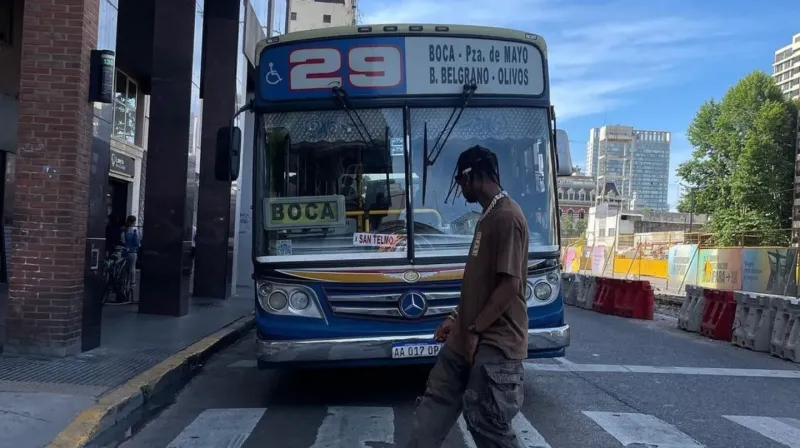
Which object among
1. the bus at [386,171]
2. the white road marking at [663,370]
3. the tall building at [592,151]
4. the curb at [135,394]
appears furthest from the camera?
the tall building at [592,151]

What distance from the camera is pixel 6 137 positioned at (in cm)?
1475

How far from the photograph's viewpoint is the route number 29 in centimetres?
657

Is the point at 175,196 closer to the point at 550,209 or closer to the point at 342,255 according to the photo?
the point at 342,255

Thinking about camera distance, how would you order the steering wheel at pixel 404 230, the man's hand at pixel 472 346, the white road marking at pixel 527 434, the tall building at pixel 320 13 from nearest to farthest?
the man's hand at pixel 472 346, the white road marking at pixel 527 434, the steering wheel at pixel 404 230, the tall building at pixel 320 13

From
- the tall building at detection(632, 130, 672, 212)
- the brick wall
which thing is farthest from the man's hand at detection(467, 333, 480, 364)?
the tall building at detection(632, 130, 672, 212)

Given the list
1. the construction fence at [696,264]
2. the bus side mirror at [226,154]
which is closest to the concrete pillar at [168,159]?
the bus side mirror at [226,154]

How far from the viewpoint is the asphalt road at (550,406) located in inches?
225

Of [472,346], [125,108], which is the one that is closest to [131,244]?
[125,108]

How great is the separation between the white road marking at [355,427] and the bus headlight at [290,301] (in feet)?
2.90

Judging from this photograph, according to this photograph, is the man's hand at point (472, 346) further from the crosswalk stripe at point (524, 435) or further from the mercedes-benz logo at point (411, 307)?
the mercedes-benz logo at point (411, 307)

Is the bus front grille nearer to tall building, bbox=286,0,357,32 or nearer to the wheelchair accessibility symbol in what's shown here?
the wheelchair accessibility symbol

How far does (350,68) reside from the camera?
658 centimetres

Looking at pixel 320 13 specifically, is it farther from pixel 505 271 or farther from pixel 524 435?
A: pixel 505 271

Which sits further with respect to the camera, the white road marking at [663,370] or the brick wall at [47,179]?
the white road marking at [663,370]
